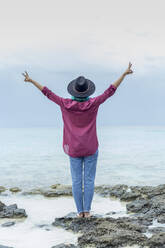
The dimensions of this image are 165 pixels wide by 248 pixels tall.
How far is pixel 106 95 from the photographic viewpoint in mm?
5625

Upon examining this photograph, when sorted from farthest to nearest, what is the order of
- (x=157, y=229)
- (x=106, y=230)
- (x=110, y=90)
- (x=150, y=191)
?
(x=150, y=191) < (x=110, y=90) < (x=157, y=229) < (x=106, y=230)

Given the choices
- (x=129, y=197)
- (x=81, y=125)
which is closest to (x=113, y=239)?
(x=81, y=125)

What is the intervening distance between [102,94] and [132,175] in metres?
9.63

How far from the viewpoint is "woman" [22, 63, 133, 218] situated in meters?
5.63

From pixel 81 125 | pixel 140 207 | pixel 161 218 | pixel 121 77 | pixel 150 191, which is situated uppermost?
pixel 121 77

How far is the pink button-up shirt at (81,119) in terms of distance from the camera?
5641 millimetres

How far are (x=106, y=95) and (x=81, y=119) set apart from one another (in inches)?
20.4

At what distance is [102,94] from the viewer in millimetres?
5652

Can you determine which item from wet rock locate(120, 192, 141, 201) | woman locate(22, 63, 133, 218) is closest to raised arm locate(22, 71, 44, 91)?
woman locate(22, 63, 133, 218)

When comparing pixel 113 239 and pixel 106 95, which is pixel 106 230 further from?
pixel 106 95

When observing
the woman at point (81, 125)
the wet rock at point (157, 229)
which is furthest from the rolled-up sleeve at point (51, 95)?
the wet rock at point (157, 229)

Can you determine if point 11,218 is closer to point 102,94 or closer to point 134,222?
point 134,222

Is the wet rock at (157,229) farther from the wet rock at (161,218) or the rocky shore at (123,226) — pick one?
the wet rock at (161,218)

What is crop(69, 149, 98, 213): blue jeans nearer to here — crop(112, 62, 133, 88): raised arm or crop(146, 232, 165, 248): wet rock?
crop(112, 62, 133, 88): raised arm
